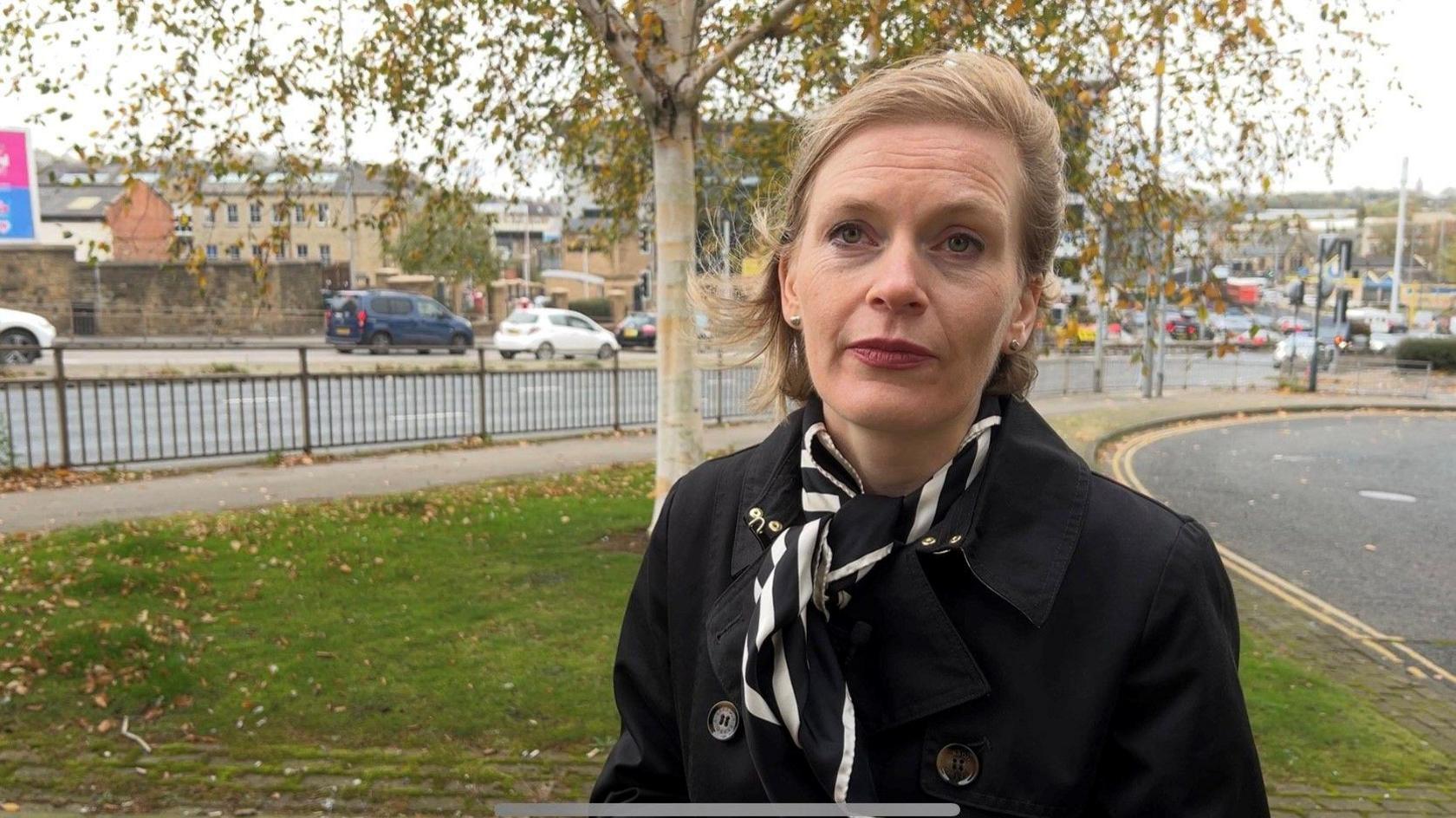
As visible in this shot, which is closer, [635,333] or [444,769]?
[444,769]

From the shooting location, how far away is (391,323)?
33594 millimetres

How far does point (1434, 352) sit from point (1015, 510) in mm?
39114

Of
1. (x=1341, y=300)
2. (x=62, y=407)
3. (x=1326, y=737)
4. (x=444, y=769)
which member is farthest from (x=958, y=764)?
(x=1341, y=300)

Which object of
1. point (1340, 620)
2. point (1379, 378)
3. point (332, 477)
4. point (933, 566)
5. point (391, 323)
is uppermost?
point (933, 566)

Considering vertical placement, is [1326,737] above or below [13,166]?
below

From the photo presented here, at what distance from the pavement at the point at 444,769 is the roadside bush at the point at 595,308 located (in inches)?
1511

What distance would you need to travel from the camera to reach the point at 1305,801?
4.30 m

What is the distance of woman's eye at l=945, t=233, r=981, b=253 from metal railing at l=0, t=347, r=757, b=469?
8.51m

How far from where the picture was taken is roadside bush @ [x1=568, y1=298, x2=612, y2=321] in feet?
181

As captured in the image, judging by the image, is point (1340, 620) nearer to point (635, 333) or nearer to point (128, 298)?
point (635, 333)

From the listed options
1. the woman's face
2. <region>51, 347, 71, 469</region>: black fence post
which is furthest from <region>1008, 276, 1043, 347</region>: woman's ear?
<region>51, 347, 71, 469</region>: black fence post

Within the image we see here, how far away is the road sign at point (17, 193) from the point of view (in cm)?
2000

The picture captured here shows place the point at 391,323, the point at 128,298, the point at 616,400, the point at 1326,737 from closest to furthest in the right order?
the point at 1326,737
the point at 616,400
the point at 391,323
the point at 128,298

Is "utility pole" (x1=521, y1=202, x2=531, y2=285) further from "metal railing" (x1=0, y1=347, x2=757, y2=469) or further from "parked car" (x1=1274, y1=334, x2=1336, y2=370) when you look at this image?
"metal railing" (x1=0, y1=347, x2=757, y2=469)
